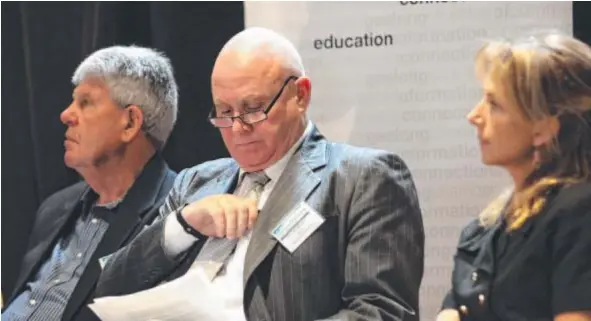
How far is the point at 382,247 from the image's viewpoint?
5.93 feet

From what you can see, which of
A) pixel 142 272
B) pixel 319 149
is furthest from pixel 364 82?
pixel 142 272

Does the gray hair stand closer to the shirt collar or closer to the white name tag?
the shirt collar

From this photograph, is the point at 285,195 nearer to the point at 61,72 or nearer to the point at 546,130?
the point at 546,130

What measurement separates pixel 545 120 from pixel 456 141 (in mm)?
769

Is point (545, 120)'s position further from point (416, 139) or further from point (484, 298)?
point (416, 139)

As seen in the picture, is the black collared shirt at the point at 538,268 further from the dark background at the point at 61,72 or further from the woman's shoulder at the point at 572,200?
the dark background at the point at 61,72

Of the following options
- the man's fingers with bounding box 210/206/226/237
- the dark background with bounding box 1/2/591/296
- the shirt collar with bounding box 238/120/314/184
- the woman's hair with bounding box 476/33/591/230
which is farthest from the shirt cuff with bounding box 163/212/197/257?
the dark background with bounding box 1/2/591/296

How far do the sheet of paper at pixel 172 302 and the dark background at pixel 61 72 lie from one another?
1.08m

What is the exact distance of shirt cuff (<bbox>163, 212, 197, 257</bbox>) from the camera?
204cm

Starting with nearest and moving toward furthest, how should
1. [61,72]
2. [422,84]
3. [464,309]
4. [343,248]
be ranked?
1. [464,309]
2. [343,248]
3. [422,84]
4. [61,72]

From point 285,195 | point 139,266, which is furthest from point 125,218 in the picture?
point 285,195

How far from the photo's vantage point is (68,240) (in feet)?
8.56

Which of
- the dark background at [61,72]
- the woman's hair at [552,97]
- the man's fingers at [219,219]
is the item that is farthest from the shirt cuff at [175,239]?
the dark background at [61,72]

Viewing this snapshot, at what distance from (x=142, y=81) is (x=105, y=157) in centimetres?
26
